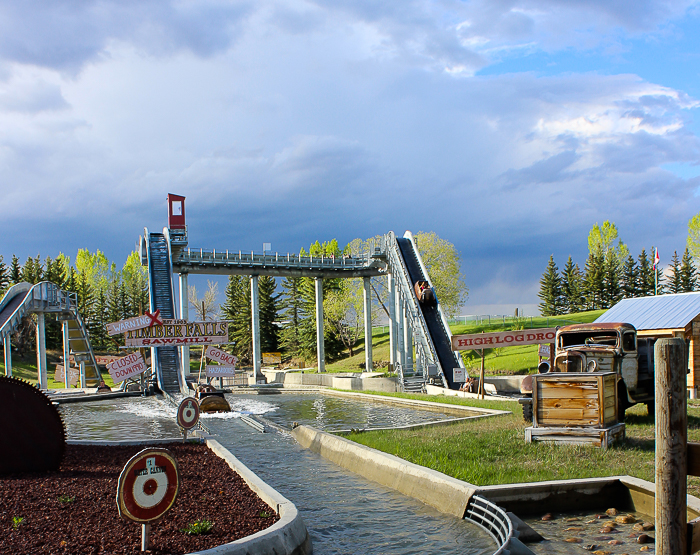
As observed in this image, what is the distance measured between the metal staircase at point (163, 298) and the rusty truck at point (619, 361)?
2578cm

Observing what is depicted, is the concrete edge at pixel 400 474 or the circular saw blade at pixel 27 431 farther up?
the circular saw blade at pixel 27 431

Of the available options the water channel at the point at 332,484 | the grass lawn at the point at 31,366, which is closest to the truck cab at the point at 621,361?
the water channel at the point at 332,484

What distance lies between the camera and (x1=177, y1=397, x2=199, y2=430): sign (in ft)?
46.1

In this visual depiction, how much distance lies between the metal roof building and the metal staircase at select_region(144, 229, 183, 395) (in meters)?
25.1

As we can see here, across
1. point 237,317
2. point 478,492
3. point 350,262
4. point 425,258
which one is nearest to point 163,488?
point 478,492

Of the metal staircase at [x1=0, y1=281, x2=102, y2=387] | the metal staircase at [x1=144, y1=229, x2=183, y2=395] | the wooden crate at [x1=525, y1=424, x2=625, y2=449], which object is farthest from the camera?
the metal staircase at [x1=0, y1=281, x2=102, y2=387]

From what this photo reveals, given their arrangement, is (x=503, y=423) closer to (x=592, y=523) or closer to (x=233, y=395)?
(x=592, y=523)

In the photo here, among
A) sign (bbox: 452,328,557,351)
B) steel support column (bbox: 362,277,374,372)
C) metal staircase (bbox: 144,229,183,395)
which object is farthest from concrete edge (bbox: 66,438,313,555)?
steel support column (bbox: 362,277,374,372)

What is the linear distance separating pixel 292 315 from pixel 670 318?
66330 mm

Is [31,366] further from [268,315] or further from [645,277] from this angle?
[645,277]

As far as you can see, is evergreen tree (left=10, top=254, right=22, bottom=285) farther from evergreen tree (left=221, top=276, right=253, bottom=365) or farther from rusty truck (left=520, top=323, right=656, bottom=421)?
rusty truck (left=520, top=323, right=656, bottom=421)

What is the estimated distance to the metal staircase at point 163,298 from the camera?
38906 millimetres

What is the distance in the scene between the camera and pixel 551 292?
9194 centimetres

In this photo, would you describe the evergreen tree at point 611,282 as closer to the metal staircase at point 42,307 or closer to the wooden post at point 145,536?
the metal staircase at point 42,307
